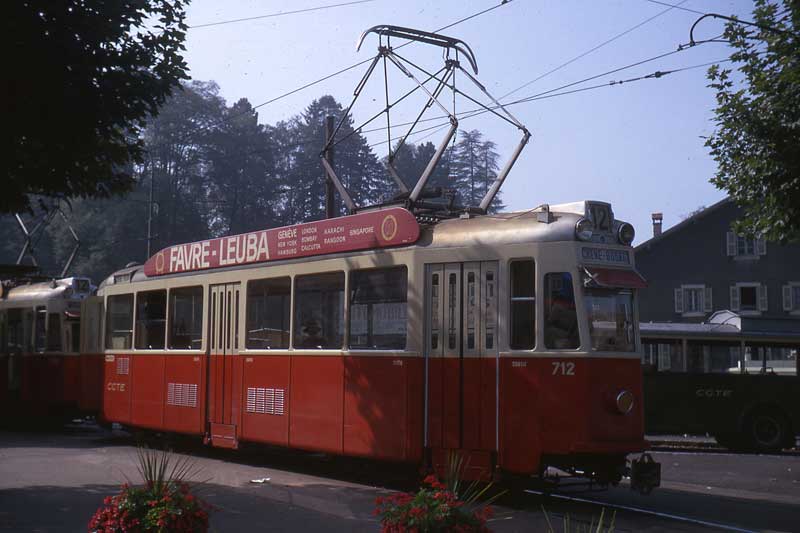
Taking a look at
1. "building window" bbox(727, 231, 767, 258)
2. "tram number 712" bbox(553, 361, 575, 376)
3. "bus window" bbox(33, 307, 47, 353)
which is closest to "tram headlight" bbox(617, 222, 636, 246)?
"tram number 712" bbox(553, 361, 575, 376)

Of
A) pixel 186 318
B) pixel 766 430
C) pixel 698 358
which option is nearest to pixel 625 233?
pixel 186 318

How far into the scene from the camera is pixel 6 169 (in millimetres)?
12109

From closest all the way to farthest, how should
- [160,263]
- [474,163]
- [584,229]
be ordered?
[584,229] → [160,263] → [474,163]

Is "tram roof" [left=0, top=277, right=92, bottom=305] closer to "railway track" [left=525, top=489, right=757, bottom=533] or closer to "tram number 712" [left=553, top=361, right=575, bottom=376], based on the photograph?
"railway track" [left=525, top=489, right=757, bottom=533]

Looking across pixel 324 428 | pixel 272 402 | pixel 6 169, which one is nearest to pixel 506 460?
pixel 324 428

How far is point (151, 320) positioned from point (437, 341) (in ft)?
25.4

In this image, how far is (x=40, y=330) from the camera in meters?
22.9

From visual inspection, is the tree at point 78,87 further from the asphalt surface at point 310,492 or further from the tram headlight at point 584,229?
the tram headlight at point 584,229

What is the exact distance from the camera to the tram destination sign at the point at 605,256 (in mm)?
10984

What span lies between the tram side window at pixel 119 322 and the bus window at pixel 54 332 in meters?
3.57

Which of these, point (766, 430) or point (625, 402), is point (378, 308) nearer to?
point (625, 402)

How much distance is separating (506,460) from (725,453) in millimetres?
11870

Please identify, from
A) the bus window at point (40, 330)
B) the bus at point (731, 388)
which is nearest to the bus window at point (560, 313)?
the bus at point (731, 388)

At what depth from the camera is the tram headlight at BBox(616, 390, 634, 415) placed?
10.8m
